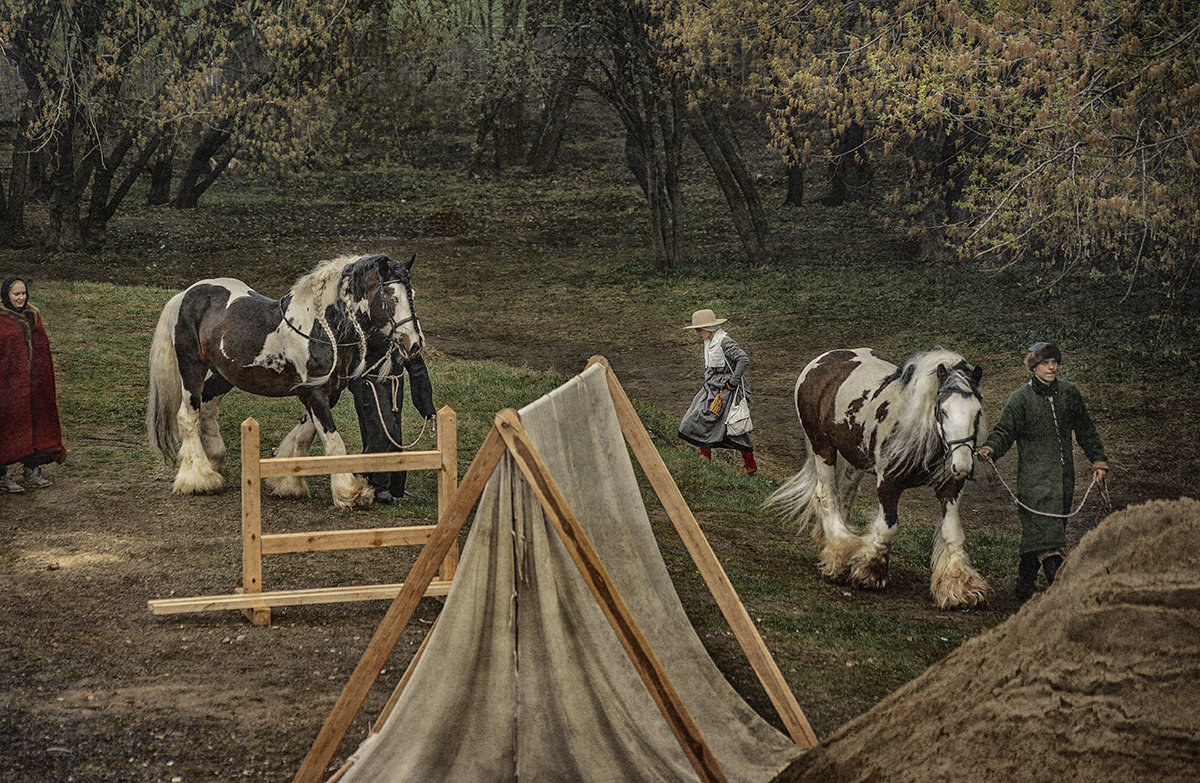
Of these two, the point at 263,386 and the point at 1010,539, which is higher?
the point at 263,386

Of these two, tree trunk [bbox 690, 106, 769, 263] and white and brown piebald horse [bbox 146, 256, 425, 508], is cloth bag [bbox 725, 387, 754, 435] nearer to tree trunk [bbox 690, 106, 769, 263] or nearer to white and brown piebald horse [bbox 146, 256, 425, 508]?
white and brown piebald horse [bbox 146, 256, 425, 508]

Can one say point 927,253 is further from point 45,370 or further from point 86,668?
point 86,668

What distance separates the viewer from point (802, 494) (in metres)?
9.77

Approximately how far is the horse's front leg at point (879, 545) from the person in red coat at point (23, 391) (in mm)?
7366

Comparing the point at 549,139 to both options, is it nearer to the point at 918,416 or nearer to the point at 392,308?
the point at 392,308

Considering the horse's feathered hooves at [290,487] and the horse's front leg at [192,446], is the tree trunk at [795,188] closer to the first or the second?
the horse's feathered hooves at [290,487]

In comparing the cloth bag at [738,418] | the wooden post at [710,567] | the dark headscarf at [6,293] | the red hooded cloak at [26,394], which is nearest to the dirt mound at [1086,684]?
the wooden post at [710,567]

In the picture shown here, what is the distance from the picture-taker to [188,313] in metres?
9.93

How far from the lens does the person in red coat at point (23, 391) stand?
982cm

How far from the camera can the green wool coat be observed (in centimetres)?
768

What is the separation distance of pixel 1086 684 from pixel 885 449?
17.6 ft

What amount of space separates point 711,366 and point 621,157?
26489 millimetres

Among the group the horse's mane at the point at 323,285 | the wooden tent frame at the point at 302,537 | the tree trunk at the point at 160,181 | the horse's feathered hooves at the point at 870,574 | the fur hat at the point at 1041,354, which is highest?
the tree trunk at the point at 160,181

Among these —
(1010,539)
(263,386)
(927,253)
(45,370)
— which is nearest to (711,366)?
(1010,539)
